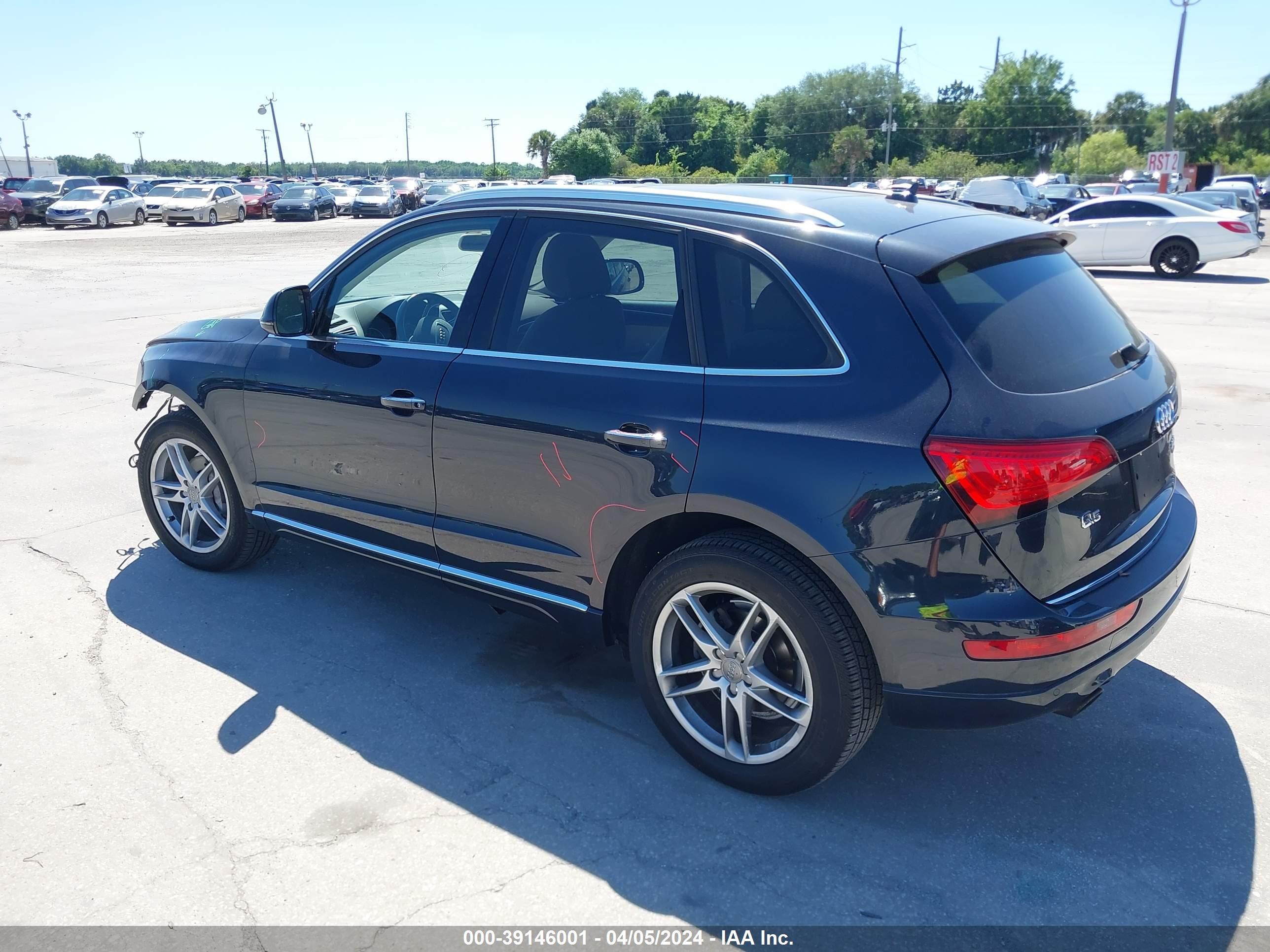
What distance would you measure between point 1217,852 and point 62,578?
16.8ft

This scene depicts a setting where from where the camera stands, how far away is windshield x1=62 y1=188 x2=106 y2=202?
117 ft

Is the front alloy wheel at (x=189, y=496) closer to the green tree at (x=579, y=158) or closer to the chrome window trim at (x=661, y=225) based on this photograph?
the chrome window trim at (x=661, y=225)

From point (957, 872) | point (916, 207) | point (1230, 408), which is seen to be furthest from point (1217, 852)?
point (1230, 408)

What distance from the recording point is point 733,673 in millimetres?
3141

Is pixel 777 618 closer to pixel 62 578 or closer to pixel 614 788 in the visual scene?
pixel 614 788

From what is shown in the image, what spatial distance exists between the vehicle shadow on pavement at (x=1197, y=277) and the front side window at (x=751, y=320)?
16.5 metres

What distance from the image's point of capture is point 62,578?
4.94m

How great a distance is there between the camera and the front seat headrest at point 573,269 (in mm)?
3648

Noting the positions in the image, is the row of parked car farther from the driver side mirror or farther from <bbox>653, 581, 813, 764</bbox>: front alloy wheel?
<bbox>653, 581, 813, 764</bbox>: front alloy wheel

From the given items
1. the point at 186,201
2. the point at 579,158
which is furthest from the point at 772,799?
the point at 579,158

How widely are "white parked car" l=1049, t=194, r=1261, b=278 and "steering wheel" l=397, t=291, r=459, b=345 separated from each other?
17622 mm

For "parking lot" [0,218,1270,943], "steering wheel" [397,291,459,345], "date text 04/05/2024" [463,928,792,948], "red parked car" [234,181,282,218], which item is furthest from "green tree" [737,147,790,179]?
"date text 04/05/2024" [463,928,792,948]

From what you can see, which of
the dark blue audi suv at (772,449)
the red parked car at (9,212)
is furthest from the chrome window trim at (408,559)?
the red parked car at (9,212)

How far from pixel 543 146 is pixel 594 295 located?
75.3 meters
